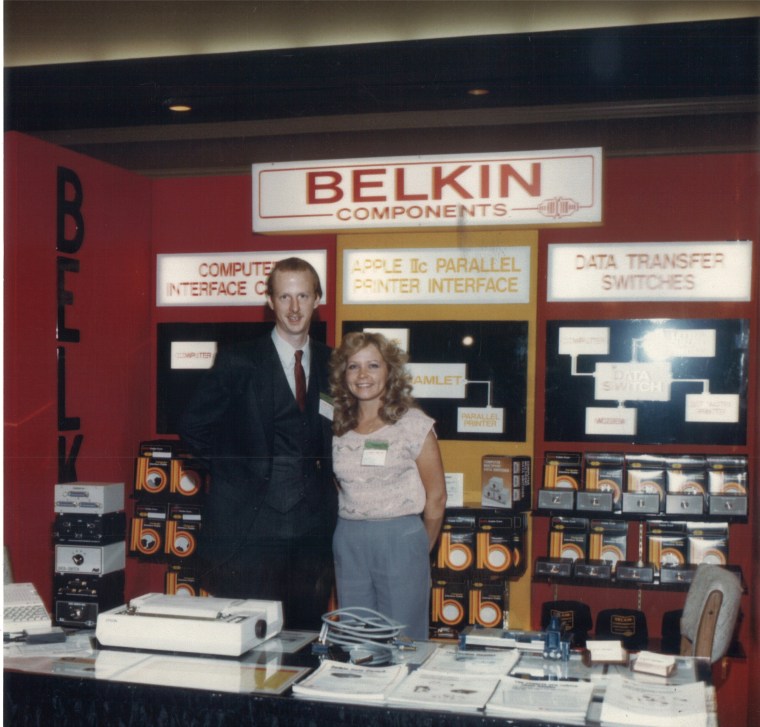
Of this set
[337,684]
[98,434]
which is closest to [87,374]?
[98,434]

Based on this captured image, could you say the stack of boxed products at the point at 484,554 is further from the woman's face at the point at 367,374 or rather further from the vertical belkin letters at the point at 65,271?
the vertical belkin letters at the point at 65,271

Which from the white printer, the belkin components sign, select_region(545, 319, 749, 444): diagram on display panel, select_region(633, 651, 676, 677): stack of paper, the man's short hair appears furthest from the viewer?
select_region(545, 319, 749, 444): diagram on display panel

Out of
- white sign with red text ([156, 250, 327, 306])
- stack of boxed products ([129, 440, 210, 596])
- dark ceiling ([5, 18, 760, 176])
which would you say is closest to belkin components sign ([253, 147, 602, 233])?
dark ceiling ([5, 18, 760, 176])

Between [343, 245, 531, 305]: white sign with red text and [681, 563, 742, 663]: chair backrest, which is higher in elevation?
[343, 245, 531, 305]: white sign with red text

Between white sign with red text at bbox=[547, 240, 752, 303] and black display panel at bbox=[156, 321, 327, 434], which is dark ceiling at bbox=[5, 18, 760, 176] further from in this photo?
black display panel at bbox=[156, 321, 327, 434]

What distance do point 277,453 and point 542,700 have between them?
2076mm

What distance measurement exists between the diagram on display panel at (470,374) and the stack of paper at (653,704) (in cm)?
266

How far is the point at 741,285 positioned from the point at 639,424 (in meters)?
0.86

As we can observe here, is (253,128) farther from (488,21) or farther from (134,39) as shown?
(488,21)

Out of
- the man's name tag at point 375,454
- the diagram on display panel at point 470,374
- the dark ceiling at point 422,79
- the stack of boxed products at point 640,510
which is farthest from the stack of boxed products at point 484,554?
the dark ceiling at point 422,79

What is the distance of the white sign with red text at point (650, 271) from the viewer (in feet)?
14.0

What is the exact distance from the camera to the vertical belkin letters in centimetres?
424

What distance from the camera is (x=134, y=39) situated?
4012 mm

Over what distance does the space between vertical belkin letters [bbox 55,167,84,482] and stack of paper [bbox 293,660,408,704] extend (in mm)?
2810
